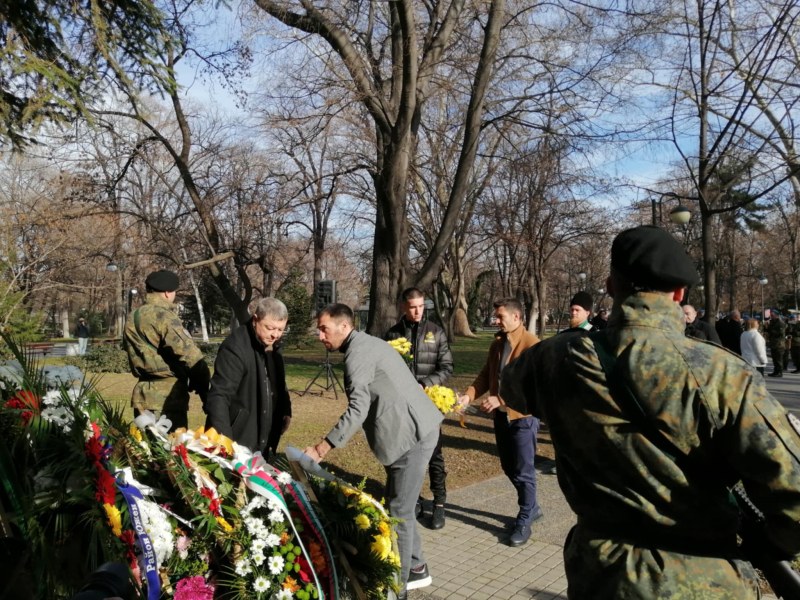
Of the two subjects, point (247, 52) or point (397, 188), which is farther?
point (247, 52)

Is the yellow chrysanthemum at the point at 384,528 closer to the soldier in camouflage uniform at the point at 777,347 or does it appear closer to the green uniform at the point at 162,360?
the green uniform at the point at 162,360

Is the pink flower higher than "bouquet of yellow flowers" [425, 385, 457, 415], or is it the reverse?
"bouquet of yellow flowers" [425, 385, 457, 415]

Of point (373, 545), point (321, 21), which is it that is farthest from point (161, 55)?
point (373, 545)

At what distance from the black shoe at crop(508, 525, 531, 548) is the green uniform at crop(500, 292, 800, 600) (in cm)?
344

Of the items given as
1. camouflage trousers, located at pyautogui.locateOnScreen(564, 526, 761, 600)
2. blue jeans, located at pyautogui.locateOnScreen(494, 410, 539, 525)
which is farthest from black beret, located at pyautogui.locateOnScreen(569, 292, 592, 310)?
camouflage trousers, located at pyautogui.locateOnScreen(564, 526, 761, 600)

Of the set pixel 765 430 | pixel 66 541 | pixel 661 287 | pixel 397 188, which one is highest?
pixel 397 188

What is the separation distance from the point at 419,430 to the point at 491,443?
5.75 meters

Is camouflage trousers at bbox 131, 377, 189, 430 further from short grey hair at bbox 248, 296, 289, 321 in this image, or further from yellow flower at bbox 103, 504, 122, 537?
yellow flower at bbox 103, 504, 122, 537

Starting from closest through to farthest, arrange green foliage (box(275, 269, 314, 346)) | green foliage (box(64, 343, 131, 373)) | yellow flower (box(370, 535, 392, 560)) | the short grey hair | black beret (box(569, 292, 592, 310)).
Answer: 1. yellow flower (box(370, 535, 392, 560))
2. the short grey hair
3. black beret (box(569, 292, 592, 310))
4. green foliage (box(64, 343, 131, 373))
5. green foliage (box(275, 269, 314, 346))

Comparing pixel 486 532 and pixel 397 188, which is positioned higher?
pixel 397 188

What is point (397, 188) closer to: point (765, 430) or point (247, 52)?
point (247, 52)

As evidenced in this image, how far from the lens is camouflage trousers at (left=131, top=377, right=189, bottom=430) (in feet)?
20.0

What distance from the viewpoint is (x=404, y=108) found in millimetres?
11477

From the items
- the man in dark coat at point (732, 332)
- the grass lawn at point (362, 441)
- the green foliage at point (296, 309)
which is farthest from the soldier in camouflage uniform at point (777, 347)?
the green foliage at point (296, 309)
